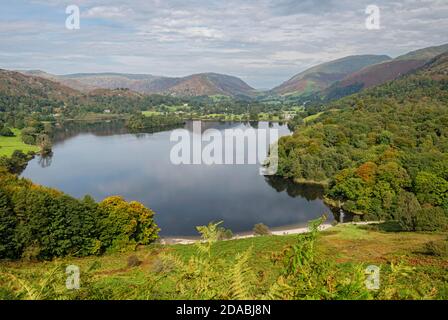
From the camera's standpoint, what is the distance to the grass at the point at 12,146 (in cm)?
6862

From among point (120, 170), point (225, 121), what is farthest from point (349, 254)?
point (225, 121)

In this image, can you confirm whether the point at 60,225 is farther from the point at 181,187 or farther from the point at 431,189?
the point at 431,189

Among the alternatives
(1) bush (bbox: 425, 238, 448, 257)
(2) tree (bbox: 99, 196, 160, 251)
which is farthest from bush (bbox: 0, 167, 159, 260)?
(1) bush (bbox: 425, 238, 448, 257)

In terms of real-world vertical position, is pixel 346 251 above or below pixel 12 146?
below

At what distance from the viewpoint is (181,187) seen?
158 ft

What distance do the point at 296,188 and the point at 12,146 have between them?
180 feet

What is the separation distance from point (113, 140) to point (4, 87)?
110 m

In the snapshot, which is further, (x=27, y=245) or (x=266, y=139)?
(x=266, y=139)

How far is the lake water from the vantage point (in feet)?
126

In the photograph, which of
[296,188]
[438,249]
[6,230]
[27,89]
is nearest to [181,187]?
[296,188]

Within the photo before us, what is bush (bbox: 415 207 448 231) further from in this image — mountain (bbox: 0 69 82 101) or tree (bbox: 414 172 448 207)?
mountain (bbox: 0 69 82 101)

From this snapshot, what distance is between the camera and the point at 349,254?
1977 cm
